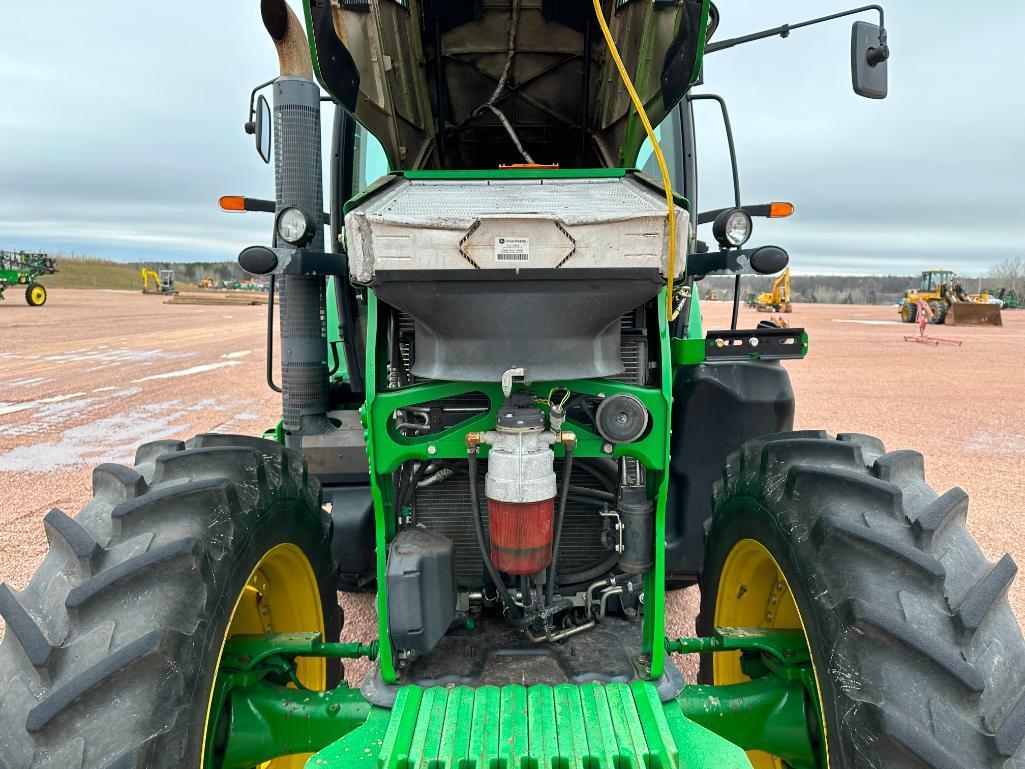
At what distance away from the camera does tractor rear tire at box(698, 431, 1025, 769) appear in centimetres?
154

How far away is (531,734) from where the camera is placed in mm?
1712

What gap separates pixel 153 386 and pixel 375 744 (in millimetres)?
10650

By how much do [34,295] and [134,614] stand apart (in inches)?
1394

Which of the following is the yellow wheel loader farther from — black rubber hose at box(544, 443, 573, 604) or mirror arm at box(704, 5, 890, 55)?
black rubber hose at box(544, 443, 573, 604)

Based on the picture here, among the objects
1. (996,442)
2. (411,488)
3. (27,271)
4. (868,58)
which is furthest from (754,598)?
(27,271)

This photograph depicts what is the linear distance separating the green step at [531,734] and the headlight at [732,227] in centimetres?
175

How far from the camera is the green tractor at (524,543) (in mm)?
1618

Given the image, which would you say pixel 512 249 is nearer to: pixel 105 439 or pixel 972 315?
pixel 105 439

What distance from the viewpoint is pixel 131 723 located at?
1.55 meters

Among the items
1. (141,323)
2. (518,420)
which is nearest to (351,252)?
(518,420)

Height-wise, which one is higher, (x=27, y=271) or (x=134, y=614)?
(x=27, y=271)

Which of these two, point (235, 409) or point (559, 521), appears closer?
point (559, 521)

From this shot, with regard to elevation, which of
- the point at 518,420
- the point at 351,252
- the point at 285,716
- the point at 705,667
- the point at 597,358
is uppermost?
the point at 351,252

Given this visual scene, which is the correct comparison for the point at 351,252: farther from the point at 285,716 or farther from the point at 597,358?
the point at 285,716
